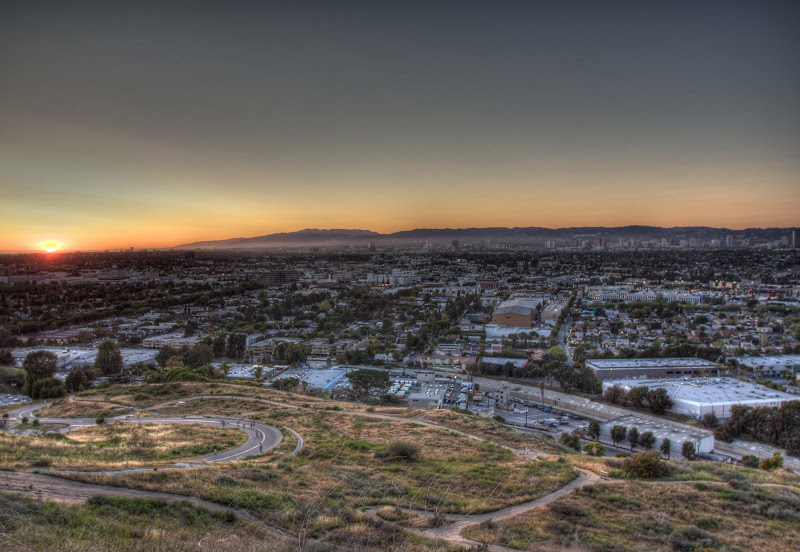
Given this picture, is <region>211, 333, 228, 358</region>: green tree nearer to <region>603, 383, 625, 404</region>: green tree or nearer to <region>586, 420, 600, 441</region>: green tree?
<region>586, 420, 600, 441</region>: green tree

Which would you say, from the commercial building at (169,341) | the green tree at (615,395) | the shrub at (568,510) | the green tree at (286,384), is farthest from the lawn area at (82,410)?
the green tree at (615,395)

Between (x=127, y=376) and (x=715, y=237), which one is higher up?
(x=715, y=237)

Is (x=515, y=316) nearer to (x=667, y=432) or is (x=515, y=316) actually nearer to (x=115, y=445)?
(x=667, y=432)

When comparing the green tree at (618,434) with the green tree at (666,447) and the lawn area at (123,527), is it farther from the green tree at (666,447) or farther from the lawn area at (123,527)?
the lawn area at (123,527)

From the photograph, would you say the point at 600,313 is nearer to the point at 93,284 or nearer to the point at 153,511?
the point at 153,511

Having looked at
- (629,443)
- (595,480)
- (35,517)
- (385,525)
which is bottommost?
(629,443)

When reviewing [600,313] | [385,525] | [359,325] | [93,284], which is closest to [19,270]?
[93,284]

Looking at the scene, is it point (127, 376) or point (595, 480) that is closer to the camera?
point (595, 480)

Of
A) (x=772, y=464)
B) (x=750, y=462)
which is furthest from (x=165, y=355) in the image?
(x=772, y=464)
